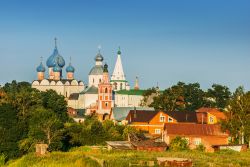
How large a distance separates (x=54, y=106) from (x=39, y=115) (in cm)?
1325

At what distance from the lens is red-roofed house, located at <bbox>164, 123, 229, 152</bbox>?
5328cm

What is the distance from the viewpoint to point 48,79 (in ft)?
440

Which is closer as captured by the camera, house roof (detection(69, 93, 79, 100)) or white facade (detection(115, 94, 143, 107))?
house roof (detection(69, 93, 79, 100))

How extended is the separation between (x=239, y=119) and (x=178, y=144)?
6482 mm

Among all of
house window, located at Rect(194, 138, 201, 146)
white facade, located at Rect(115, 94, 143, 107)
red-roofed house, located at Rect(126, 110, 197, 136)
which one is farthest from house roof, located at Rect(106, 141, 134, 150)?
white facade, located at Rect(115, 94, 143, 107)

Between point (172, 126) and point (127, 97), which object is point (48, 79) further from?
point (172, 126)

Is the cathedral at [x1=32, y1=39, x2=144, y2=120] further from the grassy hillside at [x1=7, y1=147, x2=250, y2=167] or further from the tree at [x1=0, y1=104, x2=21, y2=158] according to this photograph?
the grassy hillside at [x1=7, y1=147, x2=250, y2=167]

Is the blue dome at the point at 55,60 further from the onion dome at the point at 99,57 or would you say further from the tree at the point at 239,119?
the tree at the point at 239,119

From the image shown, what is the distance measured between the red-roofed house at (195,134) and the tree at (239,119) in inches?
39.8

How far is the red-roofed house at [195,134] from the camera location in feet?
175

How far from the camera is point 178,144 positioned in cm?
5003

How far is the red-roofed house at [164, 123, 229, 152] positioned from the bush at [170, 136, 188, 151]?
155 cm

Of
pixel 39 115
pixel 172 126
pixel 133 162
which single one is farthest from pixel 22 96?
pixel 133 162

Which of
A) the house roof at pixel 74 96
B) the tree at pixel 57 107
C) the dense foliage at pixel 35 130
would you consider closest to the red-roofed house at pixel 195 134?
the dense foliage at pixel 35 130
